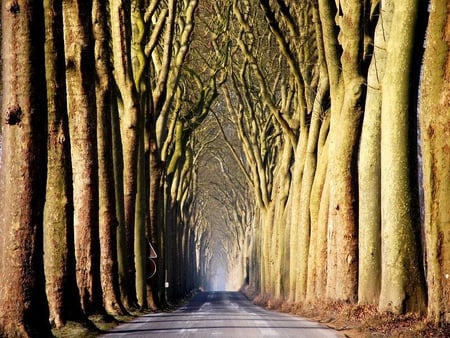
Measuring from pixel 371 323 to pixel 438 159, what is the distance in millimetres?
3067

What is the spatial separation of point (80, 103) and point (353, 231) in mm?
6845

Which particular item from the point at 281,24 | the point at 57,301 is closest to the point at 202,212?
the point at 281,24

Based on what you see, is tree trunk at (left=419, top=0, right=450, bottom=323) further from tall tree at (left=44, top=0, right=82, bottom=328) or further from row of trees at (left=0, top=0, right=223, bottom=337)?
tall tree at (left=44, top=0, right=82, bottom=328)

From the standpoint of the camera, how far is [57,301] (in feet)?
43.5

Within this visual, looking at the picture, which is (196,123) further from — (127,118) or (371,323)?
(371,323)

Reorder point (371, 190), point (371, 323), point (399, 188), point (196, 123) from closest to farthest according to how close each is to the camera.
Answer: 1. point (371, 323)
2. point (399, 188)
3. point (371, 190)
4. point (196, 123)

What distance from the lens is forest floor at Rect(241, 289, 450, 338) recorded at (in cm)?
1173

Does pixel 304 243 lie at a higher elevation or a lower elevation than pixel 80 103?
lower

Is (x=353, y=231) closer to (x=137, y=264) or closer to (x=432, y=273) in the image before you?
(x=432, y=273)

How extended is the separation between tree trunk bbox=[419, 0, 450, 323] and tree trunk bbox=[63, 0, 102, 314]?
6.62 metres

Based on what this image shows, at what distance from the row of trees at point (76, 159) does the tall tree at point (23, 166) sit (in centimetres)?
1

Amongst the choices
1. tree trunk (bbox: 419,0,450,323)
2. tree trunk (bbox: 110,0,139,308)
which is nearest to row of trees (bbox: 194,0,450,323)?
tree trunk (bbox: 419,0,450,323)

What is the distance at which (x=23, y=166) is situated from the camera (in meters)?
10.9

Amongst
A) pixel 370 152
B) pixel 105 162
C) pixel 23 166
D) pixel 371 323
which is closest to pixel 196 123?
pixel 105 162
